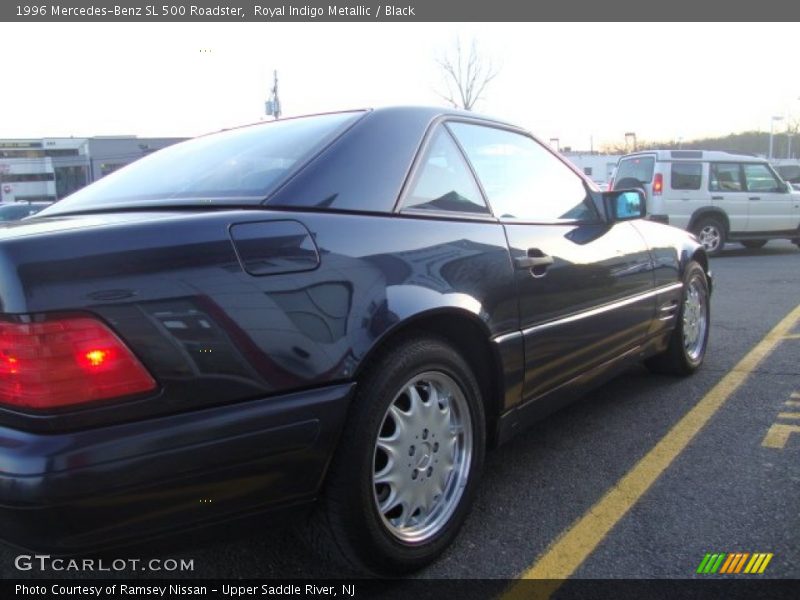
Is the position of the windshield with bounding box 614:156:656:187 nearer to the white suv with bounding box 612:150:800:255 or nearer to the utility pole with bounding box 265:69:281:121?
the white suv with bounding box 612:150:800:255

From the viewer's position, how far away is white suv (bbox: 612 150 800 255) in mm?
11242

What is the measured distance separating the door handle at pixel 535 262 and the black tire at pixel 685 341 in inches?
69.5

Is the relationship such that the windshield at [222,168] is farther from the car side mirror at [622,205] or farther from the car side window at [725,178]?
the car side window at [725,178]

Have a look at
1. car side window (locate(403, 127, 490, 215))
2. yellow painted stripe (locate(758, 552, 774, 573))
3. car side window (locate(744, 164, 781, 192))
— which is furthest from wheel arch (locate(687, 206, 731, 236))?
yellow painted stripe (locate(758, 552, 774, 573))

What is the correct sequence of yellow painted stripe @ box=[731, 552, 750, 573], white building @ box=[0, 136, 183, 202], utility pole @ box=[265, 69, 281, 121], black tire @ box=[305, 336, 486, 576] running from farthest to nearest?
white building @ box=[0, 136, 183, 202] → utility pole @ box=[265, 69, 281, 121] → yellow painted stripe @ box=[731, 552, 750, 573] → black tire @ box=[305, 336, 486, 576]

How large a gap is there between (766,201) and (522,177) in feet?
35.6

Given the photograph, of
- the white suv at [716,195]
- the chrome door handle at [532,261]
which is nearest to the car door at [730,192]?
the white suv at [716,195]

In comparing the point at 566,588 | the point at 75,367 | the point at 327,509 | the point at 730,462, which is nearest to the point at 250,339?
the point at 75,367

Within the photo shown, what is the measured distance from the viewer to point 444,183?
96.0 inches

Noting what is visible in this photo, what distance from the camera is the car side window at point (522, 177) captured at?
2684mm

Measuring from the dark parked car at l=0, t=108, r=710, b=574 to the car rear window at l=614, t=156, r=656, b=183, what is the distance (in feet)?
30.6

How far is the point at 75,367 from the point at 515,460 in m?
2.09

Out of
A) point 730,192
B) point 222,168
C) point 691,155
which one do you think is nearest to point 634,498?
point 222,168

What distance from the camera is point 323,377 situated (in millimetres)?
1768
